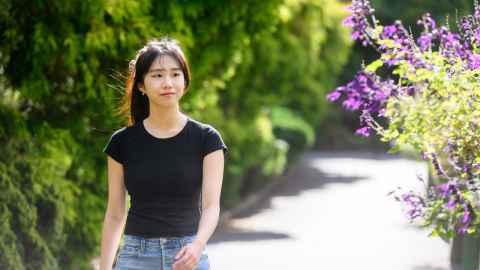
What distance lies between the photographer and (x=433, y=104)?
4312 millimetres

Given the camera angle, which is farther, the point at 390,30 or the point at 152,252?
the point at 390,30

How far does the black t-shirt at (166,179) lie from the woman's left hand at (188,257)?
155mm

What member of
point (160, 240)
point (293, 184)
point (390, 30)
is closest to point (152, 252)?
point (160, 240)

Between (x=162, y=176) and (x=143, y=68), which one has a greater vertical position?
(x=143, y=68)

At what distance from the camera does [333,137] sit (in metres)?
36.3

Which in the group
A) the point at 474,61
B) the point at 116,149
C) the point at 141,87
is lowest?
the point at 116,149

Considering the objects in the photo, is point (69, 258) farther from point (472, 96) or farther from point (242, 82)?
point (242, 82)

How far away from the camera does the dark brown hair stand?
391cm

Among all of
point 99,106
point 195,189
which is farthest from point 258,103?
point 195,189

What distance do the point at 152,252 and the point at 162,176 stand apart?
0.29m

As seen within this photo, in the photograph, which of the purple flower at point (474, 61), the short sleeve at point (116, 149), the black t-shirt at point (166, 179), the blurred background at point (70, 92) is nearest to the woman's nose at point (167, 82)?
the black t-shirt at point (166, 179)

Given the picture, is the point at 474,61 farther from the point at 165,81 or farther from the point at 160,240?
the point at 160,240

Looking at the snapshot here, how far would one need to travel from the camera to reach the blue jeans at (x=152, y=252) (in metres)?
3.77

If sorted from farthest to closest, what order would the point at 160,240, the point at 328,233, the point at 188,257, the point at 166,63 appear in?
the point at 328,233
the point at 166,63
the point at 160,240
the point at 188,257
